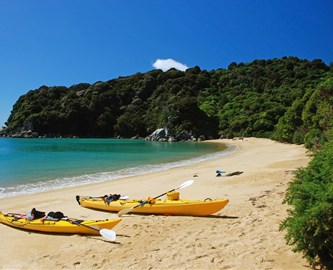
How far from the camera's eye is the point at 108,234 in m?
7.20

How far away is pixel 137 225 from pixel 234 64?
156 meters

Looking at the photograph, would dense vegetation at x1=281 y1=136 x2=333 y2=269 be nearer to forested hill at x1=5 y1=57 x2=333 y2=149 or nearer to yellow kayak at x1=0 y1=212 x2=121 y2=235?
yellow kayak at x1=0 y1=212 x2=121 y2=235

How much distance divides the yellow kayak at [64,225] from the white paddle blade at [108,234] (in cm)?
17

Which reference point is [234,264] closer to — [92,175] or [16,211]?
[16,211]

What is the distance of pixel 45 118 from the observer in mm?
120938

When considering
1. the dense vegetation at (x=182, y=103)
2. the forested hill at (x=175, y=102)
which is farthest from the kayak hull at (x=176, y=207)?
the forested hill at (x=175, y=102)

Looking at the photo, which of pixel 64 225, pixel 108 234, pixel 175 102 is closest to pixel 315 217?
pixel 108 234

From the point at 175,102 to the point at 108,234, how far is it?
9534 centimetres

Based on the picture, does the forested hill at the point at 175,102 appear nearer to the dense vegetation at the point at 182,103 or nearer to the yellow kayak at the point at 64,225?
the dense vegetation at the point at 182,103

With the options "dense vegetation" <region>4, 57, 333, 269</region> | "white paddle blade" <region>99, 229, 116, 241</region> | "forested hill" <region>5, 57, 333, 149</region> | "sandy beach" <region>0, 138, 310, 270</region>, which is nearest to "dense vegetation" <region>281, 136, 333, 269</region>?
"sandy beach" <region>0, 138, 310, 270</region>

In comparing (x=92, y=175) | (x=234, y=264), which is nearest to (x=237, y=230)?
(x=234, y=264)

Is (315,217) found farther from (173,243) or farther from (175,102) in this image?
(175,102)

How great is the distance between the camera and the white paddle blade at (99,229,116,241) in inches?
280

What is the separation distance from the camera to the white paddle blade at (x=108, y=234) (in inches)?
280
